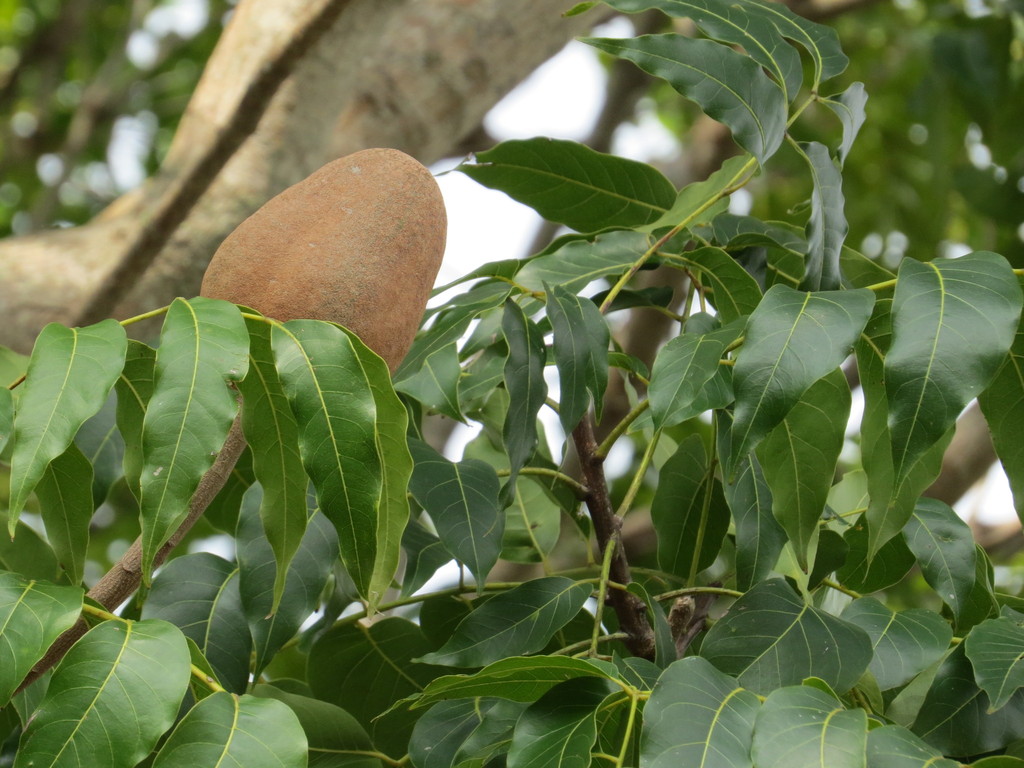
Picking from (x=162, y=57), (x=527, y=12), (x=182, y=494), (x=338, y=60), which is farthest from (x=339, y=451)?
(x=162, y=57)

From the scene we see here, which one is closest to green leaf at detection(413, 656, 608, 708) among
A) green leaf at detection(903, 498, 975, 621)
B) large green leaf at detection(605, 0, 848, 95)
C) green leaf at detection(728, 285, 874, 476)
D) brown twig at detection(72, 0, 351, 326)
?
green leaf at detection(728, 285, 874, 476)

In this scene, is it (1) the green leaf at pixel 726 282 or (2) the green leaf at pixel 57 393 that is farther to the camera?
(1) the green leaf at pixel 726 282

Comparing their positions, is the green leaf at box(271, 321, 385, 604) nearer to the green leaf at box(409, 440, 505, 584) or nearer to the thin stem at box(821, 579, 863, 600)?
the green leaf at box(409, 440, 505, 584)

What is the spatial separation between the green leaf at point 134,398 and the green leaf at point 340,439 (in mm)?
102

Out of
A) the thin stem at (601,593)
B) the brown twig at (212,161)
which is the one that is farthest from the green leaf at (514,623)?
the brown twig at (212,161)

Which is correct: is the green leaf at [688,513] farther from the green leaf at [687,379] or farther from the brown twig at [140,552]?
the brown twig at [140,552]

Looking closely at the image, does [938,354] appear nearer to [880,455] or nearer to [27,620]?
[880,455]

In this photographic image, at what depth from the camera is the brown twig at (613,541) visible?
646mm

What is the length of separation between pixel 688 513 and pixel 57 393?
39 cm

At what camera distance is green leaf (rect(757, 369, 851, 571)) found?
56 cm

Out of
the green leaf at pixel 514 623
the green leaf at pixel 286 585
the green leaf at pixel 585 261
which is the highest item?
the green leaf at pixel 585 261

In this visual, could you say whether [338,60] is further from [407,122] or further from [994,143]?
[994,143]

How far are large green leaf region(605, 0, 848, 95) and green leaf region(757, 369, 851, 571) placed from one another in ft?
0.58

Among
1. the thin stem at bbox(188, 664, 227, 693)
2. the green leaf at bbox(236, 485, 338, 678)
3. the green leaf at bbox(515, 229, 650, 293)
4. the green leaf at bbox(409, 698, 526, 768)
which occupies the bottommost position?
the green leaf at bbox(409, 698, 526, 768)
